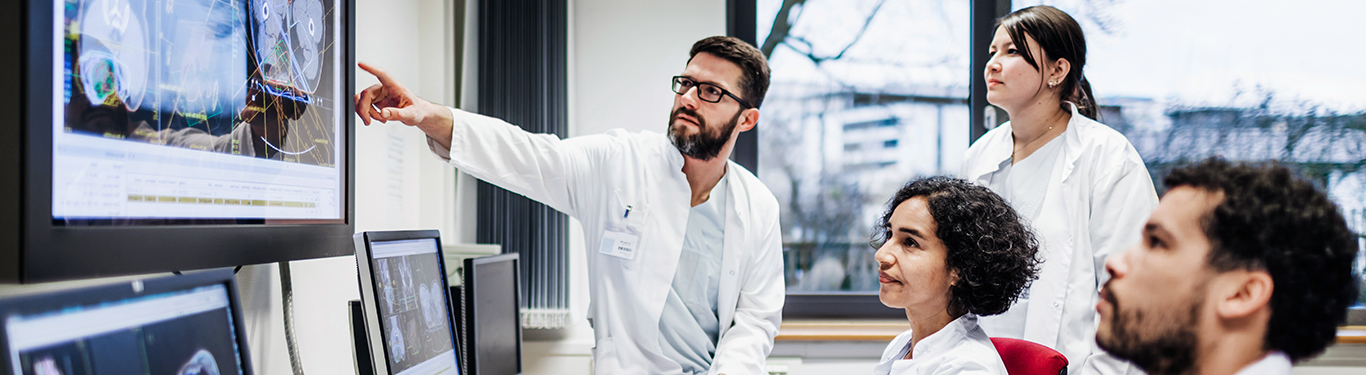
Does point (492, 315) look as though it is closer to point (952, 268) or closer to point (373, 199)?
point (373, 199)

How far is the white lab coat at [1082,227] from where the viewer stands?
5.49 feet

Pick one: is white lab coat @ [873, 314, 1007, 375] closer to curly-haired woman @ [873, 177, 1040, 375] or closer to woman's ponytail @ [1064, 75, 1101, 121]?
curly-haired woman @ [873, 177, 1040, 375]

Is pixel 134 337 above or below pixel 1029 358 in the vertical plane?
above

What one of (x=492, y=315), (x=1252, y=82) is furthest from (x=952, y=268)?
(x=1252, y=82)

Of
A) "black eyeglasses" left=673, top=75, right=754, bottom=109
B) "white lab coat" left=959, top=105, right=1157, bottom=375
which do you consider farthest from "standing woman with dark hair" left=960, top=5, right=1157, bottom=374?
"black eyeglasses" left=673, top=75, right=754, bottom=109

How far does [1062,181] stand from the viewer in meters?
1.78

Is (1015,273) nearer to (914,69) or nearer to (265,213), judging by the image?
(265,213)

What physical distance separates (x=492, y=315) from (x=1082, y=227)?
1.44 metres

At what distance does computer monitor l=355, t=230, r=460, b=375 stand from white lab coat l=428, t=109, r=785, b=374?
443mm

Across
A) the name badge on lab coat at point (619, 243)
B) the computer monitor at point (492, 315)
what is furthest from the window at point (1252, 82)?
the computer monitor at point (492, 315)

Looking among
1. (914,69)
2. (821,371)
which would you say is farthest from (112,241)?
(914,69)

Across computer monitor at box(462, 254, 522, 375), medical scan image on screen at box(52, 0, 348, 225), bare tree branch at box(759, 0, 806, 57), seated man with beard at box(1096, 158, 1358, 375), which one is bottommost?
computer monitor at box(462, 254, 522, 375)

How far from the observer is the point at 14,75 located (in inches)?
25.3

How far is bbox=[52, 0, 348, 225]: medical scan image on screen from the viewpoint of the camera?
0.72 m
